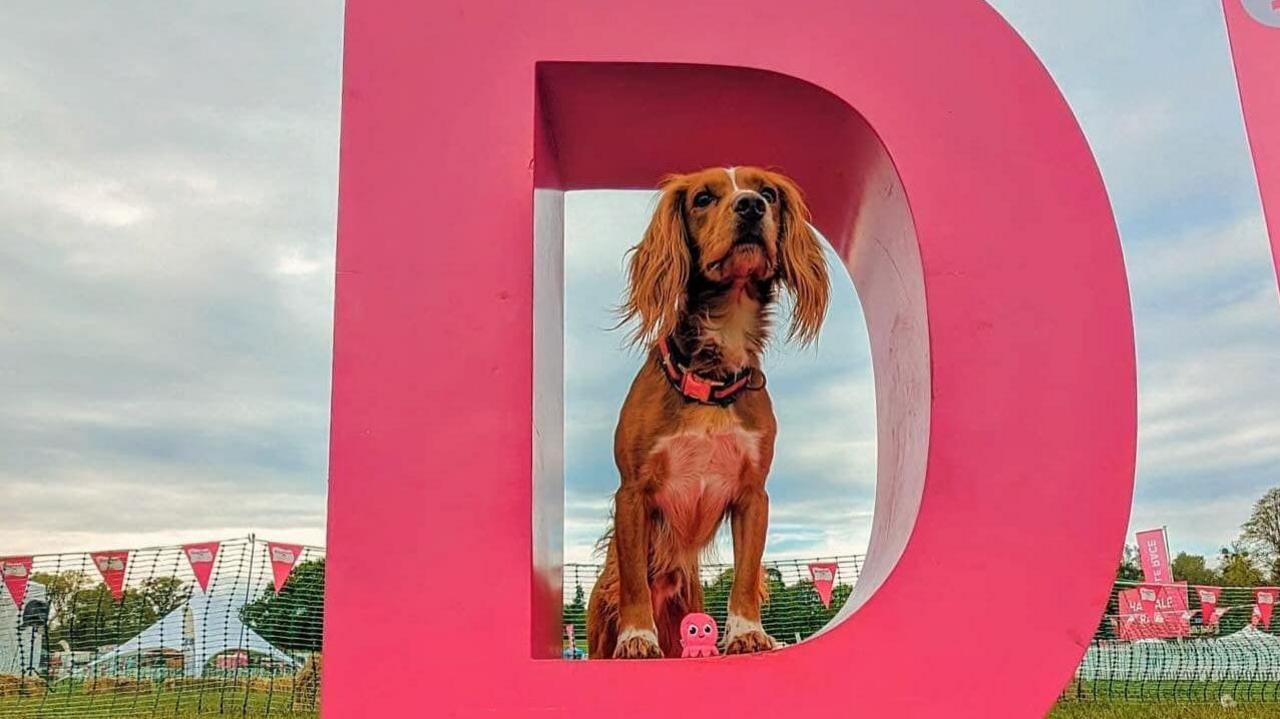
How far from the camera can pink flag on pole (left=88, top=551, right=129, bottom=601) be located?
6734 mm

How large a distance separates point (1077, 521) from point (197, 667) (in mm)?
7409

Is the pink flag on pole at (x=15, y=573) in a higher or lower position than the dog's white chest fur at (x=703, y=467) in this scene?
lower

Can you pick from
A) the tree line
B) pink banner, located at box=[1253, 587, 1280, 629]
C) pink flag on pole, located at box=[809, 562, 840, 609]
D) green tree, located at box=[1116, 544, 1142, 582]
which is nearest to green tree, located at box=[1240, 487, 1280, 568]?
the tree line

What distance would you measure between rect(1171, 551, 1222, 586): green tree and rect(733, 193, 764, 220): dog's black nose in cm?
2034

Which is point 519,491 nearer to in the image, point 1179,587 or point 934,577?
point 934,577

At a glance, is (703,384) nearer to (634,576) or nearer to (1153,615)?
(634,576)

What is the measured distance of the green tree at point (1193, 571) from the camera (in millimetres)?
19031

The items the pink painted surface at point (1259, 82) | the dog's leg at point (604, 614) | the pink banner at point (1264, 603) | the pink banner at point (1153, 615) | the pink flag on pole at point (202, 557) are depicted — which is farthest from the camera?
the pink banner at point (1264, 603)

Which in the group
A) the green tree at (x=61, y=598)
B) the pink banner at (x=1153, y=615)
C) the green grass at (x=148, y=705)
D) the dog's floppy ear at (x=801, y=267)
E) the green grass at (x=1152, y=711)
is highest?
the dog's floppy ear at (x=801, y=267)

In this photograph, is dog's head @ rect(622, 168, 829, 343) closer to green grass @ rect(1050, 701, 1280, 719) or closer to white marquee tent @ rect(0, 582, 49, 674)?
green grass @ rect(1050, 701, 1280, 719)

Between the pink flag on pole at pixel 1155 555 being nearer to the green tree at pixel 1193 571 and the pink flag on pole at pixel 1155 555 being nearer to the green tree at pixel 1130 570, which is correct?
the green tree at pixel 1130 570

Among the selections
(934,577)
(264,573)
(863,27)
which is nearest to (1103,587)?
(934,577)

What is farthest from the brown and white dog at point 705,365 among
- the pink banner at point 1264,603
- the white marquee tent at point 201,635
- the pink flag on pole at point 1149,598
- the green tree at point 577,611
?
the pink banner at point 1264,603

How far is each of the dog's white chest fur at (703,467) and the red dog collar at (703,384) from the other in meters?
0.10
